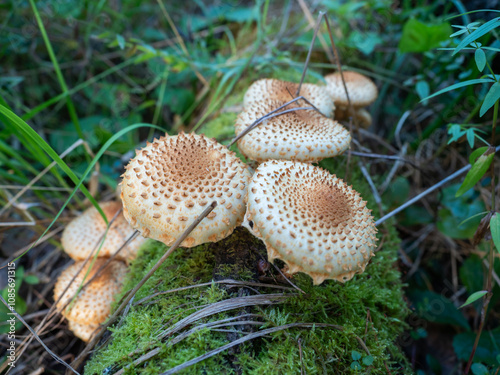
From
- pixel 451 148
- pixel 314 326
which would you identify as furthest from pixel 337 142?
pixel 451 148

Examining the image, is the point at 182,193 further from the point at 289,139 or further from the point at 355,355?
the point at 355,355

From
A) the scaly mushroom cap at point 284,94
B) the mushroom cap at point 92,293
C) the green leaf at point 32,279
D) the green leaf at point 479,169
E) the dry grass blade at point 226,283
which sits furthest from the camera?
the green leaf at point 32,279

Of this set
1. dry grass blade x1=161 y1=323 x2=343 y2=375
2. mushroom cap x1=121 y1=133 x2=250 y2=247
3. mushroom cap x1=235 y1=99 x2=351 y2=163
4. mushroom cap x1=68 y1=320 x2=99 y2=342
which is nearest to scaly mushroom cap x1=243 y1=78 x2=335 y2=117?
mushroom cap x1=235 y1=99 x2=351 y2=163

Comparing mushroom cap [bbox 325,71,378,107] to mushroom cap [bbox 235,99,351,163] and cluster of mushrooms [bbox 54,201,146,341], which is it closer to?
mushroom cap [bbox 235,99,351,163]

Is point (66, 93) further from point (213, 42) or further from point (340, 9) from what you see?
point (340, 9)

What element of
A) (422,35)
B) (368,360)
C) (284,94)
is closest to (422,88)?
(422,35)

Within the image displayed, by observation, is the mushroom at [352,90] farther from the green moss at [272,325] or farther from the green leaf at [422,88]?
the green moss at [272,325]

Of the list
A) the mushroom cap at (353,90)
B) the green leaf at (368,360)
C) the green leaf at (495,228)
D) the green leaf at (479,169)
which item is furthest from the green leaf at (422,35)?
the green leaf at (368,360)
